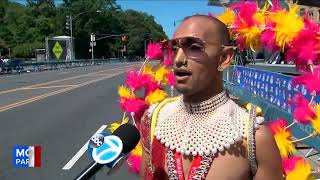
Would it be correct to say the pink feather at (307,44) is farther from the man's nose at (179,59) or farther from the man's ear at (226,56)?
the man's nose at (179,59)

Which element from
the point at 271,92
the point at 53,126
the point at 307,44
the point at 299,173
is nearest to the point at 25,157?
the point at 299,173

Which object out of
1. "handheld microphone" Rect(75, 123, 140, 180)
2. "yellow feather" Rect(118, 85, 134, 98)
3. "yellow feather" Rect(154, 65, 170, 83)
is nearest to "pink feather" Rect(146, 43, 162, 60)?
"yellow feather" Rect(154, 65, 170, 83)

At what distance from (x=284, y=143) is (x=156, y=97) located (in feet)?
3.49

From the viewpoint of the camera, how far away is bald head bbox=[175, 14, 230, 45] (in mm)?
2049

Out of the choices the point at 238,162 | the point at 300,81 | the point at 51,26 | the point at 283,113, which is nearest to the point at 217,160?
the point at 238,162

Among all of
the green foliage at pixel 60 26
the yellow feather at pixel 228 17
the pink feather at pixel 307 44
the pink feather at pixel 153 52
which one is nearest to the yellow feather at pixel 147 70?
the pink feather at pixel 153 52

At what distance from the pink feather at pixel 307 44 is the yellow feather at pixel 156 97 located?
1.02 metres

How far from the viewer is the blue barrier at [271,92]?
718cm

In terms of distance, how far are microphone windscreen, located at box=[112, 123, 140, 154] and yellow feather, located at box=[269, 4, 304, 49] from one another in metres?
1.49

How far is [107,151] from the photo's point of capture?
Answer: 5.92 feet

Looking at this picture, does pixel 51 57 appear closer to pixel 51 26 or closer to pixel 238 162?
pixel 51 26

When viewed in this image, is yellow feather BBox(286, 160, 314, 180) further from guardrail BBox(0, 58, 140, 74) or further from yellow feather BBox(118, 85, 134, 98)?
guardrail BBox(0, 58, 140, 74)

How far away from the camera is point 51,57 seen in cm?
7188

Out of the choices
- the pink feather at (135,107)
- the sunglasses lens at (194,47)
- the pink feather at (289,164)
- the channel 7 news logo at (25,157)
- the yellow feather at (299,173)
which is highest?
the sunglasses lens at (194,47)
